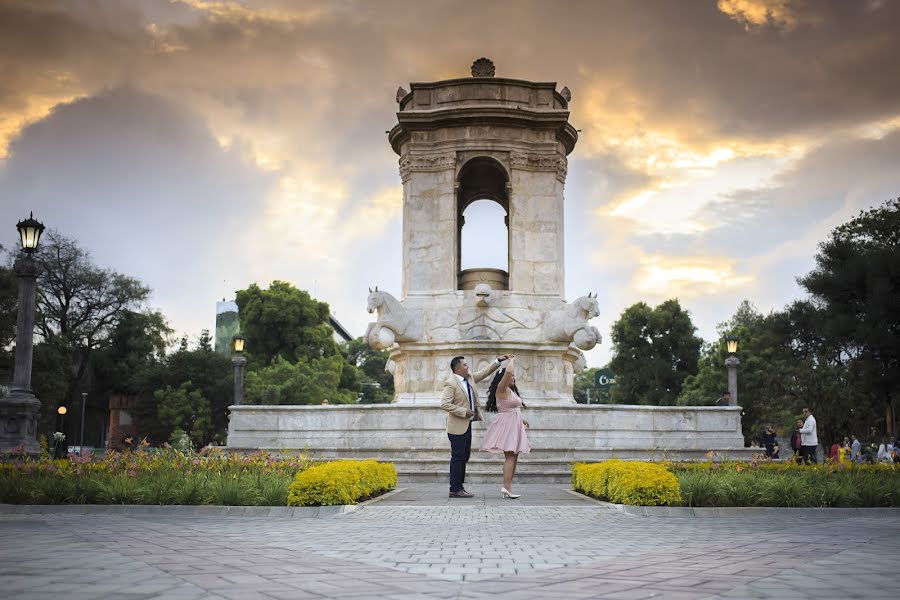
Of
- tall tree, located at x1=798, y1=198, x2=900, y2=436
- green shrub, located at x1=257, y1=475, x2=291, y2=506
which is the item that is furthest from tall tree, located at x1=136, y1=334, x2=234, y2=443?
green shrub, located at x1=257, y1=475, x2=291, y2=506

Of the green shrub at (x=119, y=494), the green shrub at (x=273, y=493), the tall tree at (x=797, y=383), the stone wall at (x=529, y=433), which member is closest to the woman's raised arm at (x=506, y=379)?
the green shrub at (x=273, y=493)

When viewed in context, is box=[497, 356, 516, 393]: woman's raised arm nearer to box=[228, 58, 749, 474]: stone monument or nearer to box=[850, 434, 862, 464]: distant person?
box=[228, 58, 749, 474]: stone monument

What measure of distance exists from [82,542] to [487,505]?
6.19m

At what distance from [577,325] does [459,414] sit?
11138 mm

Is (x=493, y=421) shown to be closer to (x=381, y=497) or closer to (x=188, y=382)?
(x=381, y=497)

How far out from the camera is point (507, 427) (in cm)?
1526

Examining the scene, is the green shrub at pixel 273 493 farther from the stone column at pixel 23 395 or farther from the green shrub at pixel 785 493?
the stone column at pixel 23 395

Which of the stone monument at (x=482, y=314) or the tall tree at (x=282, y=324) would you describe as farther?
the tall tree at (x=282, y=324)

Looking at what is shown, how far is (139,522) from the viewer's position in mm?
11234

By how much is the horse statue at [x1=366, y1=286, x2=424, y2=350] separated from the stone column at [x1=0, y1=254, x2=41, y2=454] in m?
8.43

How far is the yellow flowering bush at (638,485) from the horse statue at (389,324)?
40.2ft

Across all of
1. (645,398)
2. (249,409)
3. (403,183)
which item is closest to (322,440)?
(249,409)

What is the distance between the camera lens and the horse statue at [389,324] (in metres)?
25.9

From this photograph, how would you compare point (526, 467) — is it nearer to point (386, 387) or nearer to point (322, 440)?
point (322, 440)
